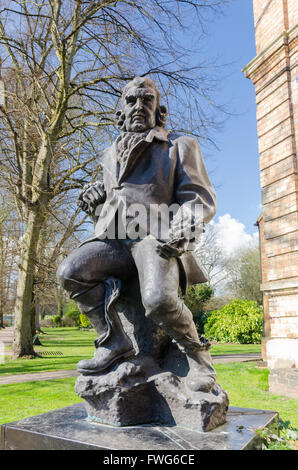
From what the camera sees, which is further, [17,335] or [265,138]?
[17,335]

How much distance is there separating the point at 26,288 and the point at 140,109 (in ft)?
37.3

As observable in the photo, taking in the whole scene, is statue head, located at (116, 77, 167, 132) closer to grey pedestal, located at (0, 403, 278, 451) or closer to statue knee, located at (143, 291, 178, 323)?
statue knee, located at (143, 291, 178, 323)

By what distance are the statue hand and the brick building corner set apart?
710 centimetres

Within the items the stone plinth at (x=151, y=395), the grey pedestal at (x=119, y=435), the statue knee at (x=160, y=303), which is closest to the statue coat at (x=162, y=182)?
the statue knee at (x=160, y=303)

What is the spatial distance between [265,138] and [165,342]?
912 cm

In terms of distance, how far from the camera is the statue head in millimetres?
3309

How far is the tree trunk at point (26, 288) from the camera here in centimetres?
1325

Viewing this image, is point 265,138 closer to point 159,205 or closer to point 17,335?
point 159,205

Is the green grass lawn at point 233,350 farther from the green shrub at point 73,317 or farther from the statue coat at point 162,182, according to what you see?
the green shrub at point 73,317

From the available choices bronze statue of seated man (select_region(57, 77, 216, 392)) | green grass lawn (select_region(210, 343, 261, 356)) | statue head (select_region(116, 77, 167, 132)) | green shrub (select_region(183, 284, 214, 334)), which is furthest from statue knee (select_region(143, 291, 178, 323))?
green shrub (select_region(183, 284, 214, 334))

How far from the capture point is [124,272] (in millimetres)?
3227

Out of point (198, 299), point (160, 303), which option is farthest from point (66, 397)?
point (198, 299)

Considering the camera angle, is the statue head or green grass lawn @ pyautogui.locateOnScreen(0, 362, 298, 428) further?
green grass lawn @ pyautogui.locateOnScreen(0, 362, 298, 428)
